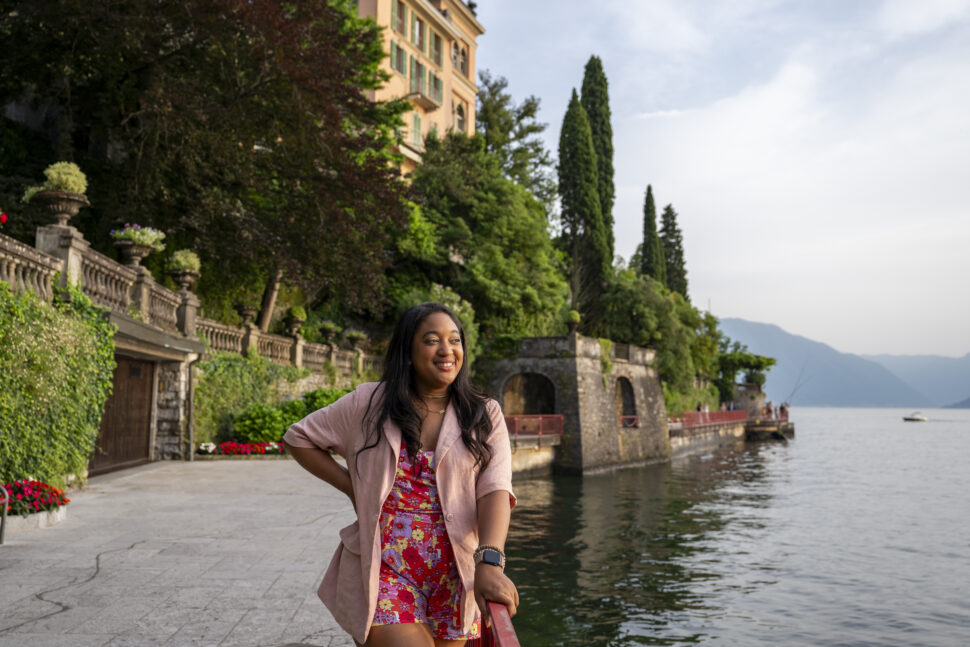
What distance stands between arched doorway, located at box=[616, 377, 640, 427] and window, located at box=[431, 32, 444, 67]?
1924 centimetres

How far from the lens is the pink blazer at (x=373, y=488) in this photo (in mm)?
2469

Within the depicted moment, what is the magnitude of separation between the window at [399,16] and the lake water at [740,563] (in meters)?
22.7

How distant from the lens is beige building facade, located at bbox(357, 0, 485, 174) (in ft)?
117

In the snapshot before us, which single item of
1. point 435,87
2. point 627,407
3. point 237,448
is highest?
point 435,87

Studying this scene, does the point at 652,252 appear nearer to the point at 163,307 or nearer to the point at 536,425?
the point at 536,425

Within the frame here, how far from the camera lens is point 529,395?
36.8 metres

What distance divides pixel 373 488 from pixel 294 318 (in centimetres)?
2013

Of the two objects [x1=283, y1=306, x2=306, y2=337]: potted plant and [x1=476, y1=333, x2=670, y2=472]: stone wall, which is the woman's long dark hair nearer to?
[x1=283, y1=306, x2=306, y2=337]: potted plant

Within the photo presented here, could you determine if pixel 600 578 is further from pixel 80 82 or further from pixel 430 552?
pixel 80 82

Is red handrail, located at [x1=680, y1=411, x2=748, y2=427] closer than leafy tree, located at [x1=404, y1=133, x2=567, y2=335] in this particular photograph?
No

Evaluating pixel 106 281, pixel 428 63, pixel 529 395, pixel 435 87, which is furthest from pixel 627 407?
pixel 106 281

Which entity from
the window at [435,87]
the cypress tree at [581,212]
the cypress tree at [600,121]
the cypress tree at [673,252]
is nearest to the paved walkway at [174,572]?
the cypress tree at [581,212]

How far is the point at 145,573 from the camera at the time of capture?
5.96m

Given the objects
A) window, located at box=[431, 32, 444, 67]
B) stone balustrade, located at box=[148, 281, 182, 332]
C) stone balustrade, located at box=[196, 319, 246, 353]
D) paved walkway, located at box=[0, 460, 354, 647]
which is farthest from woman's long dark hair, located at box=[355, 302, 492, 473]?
window, located at box=[431, 32, 444, 67]
